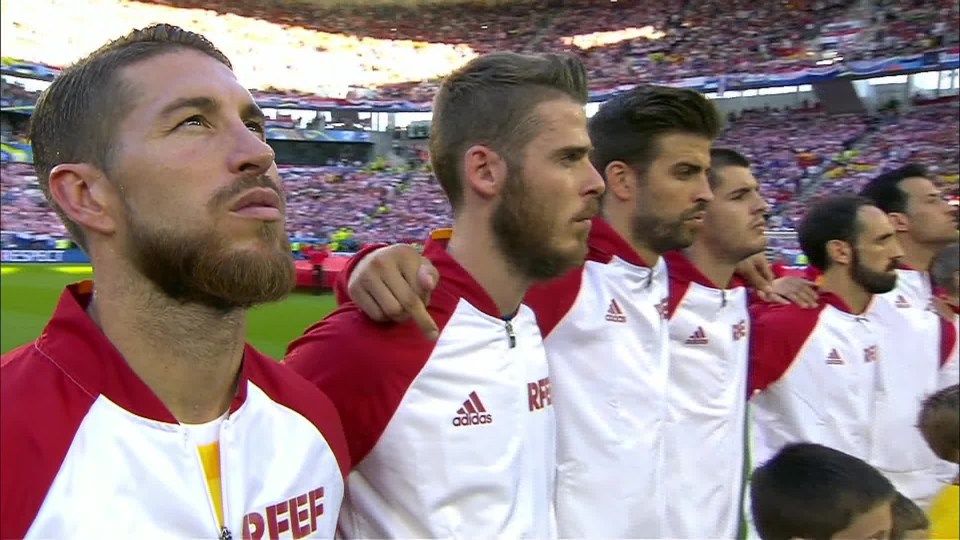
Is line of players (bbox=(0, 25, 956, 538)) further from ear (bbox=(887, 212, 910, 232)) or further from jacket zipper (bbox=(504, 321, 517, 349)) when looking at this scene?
ear (bbox=(887, 212, 910, 232))

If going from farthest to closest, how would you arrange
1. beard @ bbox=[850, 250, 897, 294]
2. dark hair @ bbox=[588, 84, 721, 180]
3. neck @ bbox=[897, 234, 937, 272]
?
neck @ bbox=[897, 234, 937, 272] < beard @ bbox=[850, 250, 897, 294] < dark hair @ bbox=[588, 84, 721, 180]

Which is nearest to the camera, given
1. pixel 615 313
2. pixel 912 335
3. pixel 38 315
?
pixel 615 313

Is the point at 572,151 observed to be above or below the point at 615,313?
above

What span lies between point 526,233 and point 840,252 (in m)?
1.16

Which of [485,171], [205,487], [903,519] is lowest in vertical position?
[903,519]

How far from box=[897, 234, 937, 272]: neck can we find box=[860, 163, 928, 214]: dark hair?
94 mm

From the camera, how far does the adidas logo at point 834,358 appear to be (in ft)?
5.23

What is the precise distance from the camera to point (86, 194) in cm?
62

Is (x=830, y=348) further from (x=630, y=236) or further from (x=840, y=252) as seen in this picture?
(x=630, y=236)

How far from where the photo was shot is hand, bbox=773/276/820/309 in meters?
1.61

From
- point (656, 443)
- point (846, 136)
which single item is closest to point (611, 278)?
point (656, 443)

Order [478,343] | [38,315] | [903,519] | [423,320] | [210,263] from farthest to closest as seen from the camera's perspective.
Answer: [38,315]
[903,519]
[478,343]
[423,320]
[210,263]

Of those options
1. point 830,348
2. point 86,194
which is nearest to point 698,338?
point 830,348

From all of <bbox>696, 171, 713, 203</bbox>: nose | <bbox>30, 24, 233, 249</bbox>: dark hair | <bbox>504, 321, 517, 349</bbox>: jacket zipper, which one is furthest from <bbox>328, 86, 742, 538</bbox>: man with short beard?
<bbox>30, 24, 233, 249</bbox>: dark hair
